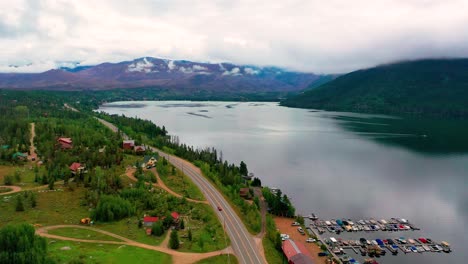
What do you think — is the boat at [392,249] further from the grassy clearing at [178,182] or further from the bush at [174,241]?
the bush at [174,241]

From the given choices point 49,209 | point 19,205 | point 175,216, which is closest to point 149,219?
point 175,216

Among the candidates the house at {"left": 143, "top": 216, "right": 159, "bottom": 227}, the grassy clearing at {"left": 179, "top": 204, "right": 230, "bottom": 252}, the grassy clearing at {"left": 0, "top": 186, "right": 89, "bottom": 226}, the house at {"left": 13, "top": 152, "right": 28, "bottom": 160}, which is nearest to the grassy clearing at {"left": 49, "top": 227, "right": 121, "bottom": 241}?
the grassy clearing at {"left": 0, "top": 186, "right": 89, "bottom": 226}

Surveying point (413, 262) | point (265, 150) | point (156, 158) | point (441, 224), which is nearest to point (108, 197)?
point (156, 158)

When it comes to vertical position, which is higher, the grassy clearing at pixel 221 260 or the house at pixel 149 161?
the house at pixel 149 161

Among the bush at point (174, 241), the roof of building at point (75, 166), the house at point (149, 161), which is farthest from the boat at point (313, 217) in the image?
the roof of building at point (75, 166)

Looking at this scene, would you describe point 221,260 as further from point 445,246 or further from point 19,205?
point 445,246

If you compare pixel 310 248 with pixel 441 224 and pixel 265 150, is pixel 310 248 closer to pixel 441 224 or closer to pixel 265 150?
pixel 441 224

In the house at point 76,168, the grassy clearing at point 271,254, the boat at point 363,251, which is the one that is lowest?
the boat at point 363,251
